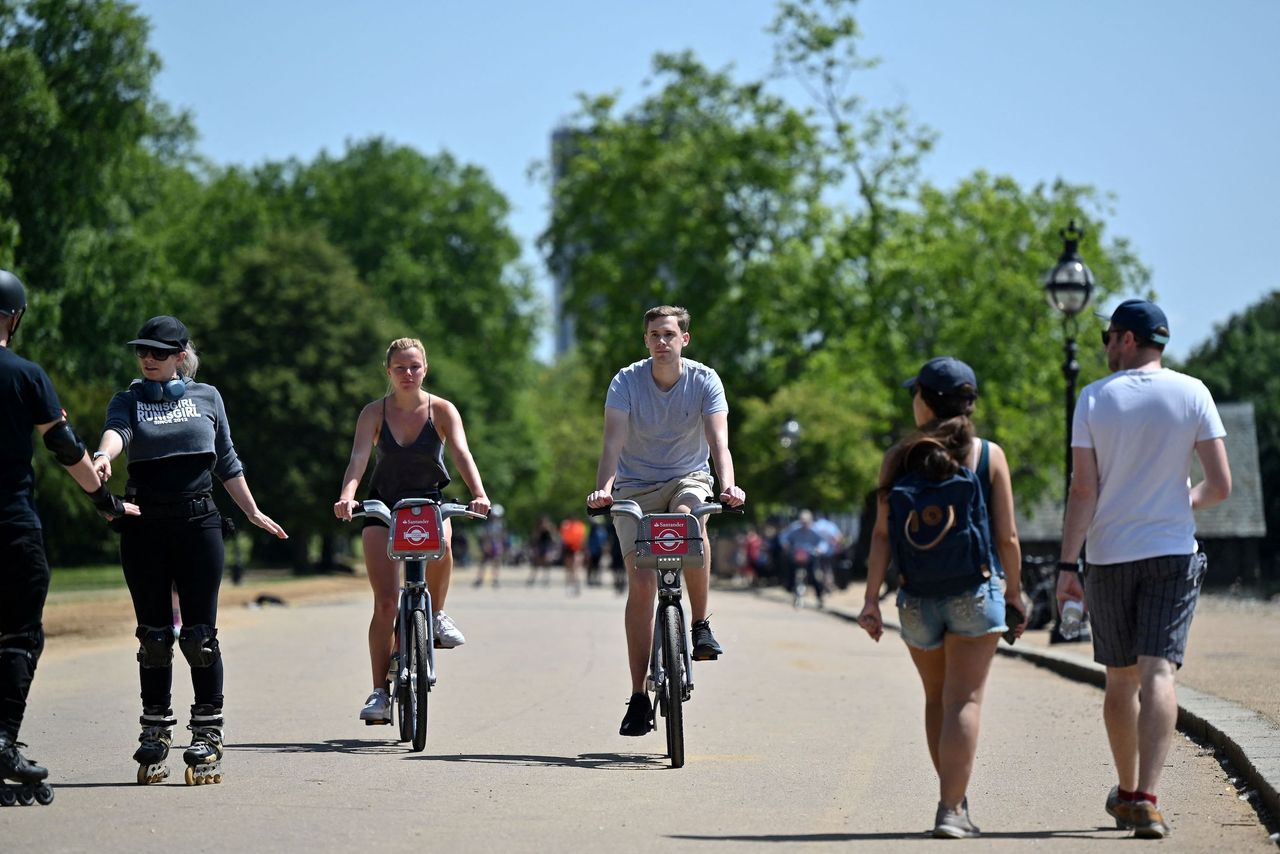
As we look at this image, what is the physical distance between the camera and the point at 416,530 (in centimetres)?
944

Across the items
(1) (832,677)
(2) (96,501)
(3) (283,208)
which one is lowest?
(1) (832,677)

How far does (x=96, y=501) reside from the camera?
7578 millimetres

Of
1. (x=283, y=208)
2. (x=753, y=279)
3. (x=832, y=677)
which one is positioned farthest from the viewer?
(x=283, y=208)

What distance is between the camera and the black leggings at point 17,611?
7.25 m

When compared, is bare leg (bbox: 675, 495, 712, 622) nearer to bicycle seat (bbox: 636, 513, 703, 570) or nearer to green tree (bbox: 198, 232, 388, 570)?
bicycle seat (bbox: 636, 513, 703, 570)

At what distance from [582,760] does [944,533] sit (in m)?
3.01

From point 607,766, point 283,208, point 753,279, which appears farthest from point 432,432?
point 283,208

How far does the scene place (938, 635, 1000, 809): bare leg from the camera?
6.57m

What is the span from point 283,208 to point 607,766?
6274 centimetres

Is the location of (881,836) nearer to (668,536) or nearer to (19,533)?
(668,536)

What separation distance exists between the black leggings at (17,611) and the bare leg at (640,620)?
288cm

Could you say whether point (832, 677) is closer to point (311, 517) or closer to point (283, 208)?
point (311, 517)

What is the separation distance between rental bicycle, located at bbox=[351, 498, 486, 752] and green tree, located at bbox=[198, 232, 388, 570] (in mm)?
44869

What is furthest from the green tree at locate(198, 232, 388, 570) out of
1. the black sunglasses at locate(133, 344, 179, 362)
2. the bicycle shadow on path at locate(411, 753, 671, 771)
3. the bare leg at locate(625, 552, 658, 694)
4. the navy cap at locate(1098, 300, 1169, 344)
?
the navy cap at locate(1098, 300, 1169, 344)
